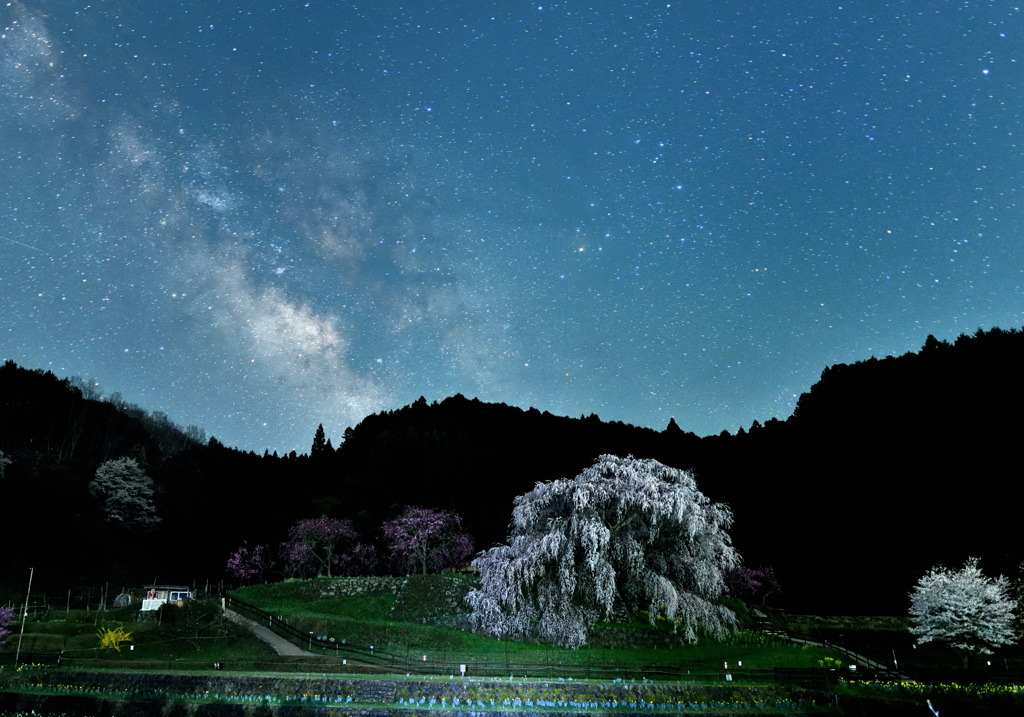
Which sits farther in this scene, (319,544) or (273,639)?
(319,544)

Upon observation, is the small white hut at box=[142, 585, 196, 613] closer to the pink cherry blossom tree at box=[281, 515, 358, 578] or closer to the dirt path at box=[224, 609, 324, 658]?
the dirt path at box=[224, 609, 324, 658]

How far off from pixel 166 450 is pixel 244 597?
214 ft

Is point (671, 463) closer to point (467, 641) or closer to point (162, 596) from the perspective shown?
point (467, 641)

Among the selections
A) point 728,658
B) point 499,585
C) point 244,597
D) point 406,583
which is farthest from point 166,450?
point 728,658

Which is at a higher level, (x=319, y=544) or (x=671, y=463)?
(x=671, y=463)

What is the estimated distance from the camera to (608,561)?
34.7m

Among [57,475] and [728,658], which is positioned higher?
[57,475]

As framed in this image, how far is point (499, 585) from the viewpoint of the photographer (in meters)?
34.1

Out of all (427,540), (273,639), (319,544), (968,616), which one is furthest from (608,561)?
(319,544)

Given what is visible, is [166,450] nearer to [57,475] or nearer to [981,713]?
[57,475]

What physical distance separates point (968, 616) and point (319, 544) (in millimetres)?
54817

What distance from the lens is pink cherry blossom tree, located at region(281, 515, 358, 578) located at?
209 ft

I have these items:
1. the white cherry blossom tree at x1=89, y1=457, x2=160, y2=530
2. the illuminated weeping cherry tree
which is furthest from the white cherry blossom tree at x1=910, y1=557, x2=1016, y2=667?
the white cherry blossom tree at x1=89, y1=457, x2=160, y2=530

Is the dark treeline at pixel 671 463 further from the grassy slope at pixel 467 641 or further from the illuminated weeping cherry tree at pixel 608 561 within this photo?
the illuminated weeping cherry tree at pixel 608 561
